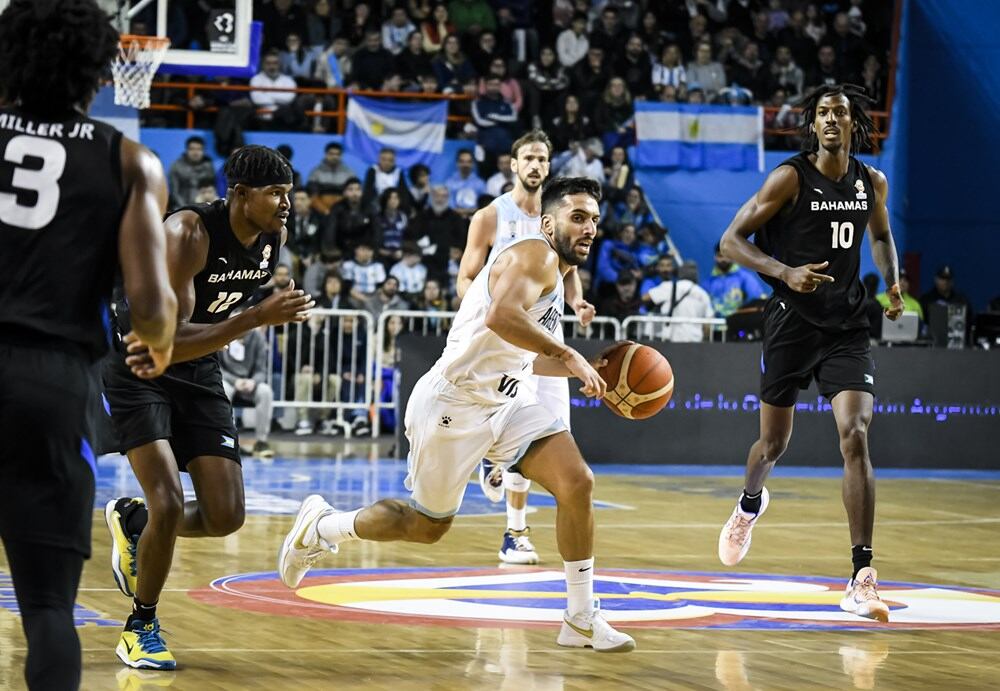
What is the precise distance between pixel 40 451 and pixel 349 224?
1570 centimetres

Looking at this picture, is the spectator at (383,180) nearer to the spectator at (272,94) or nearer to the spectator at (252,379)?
the spectator at (272,94)

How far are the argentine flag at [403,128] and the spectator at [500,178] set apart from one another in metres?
1.02

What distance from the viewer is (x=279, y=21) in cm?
2153

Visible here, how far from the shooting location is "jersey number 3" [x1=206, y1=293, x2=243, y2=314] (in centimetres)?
621

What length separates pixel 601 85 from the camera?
2177 cm

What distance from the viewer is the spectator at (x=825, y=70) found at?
2353cm

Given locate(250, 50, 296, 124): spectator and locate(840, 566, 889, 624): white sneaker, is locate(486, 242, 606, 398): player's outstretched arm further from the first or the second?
locate(250, 50, 296, 124): spectator

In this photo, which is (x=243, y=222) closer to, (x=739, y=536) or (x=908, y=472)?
(x=739, y=536)

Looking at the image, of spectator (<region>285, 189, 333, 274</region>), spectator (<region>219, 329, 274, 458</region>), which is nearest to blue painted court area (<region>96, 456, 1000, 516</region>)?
spectator (<region>219, 329, 274, 458</region>)

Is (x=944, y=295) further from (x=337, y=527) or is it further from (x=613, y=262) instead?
(x=337, y=527)

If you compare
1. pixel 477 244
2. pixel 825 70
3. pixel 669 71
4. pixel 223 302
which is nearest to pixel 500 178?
pixel 669 71

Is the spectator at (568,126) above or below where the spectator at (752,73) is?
below

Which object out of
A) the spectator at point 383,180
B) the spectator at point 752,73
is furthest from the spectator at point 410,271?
the spectator at point 752,73

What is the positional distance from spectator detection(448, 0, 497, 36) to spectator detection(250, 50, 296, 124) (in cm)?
280
